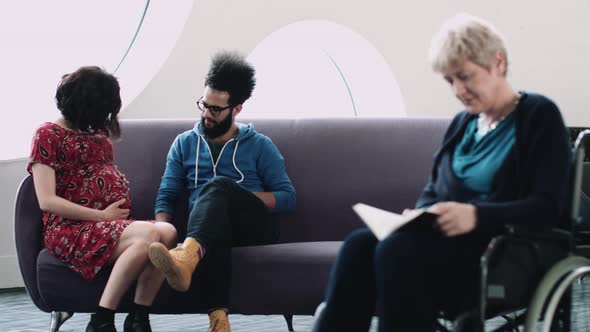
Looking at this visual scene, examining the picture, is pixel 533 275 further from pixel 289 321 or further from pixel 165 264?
pixel 289 321

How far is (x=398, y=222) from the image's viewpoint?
2029 mm

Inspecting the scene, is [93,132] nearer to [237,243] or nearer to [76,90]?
[76,90]

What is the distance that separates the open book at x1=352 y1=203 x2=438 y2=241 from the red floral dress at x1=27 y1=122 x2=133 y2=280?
118cm

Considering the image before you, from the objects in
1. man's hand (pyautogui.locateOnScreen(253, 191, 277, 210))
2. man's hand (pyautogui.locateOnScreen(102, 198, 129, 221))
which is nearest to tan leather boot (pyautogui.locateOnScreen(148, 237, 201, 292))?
man's hand (pyautogui.locateOnScreen(102, 198, 129, 221))

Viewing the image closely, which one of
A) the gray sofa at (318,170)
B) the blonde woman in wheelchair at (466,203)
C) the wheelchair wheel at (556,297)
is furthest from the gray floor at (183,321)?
the blonde woman in wheelchair at (466,203)

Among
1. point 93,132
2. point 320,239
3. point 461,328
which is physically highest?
point 93,132

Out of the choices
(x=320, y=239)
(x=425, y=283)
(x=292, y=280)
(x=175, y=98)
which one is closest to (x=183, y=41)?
(x=175, y=98)

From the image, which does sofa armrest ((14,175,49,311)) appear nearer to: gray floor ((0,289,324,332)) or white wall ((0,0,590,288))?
gray floor ((0,289,324,332))

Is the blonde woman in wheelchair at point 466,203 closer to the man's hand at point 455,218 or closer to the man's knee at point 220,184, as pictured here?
the man's hand at point 455,218

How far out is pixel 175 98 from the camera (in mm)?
5164

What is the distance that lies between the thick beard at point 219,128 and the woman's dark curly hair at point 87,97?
1.22 feet

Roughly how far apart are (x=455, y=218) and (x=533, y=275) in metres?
0.24

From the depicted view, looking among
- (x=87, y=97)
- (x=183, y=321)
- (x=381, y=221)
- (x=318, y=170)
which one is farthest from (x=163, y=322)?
(x=381, y=221)

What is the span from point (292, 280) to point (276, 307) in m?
0.10
